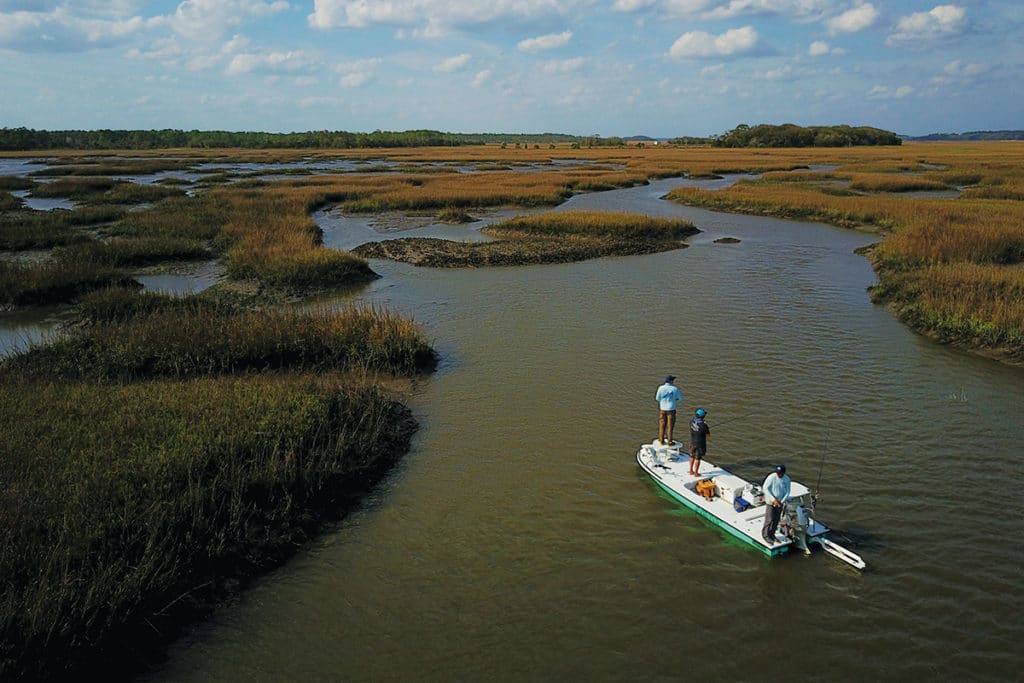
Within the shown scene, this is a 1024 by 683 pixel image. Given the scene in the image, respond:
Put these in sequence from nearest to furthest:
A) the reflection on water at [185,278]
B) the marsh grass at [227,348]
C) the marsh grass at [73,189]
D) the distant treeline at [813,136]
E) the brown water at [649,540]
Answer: the brown water at [649,540] < the marsh grass at [227,348] < the reflection on water at [185,278] < the marsh grass at [73,189] < the distant treeline at [813,136]

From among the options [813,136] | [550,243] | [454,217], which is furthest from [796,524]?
[813,136]

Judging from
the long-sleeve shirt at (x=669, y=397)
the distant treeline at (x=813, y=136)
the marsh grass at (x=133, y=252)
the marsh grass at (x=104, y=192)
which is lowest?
the long-sleeve shirt at (x=669, y=397)

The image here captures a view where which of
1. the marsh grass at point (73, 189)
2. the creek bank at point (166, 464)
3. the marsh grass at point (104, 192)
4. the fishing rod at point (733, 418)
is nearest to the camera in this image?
the creek bank at point (166, 464)

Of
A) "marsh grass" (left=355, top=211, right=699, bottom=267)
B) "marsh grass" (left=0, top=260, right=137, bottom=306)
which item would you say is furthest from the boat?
"marsh grass" (left=0, top=260, right=137, bottom=306)

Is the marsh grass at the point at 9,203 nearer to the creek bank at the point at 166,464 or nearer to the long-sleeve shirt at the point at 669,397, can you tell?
the creek bank at the point at 166,464

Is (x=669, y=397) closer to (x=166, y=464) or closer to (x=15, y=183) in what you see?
(x=166, y=464)

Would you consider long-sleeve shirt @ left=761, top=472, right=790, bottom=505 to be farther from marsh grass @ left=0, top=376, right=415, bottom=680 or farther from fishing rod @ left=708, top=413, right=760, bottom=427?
marsh grass @ left=0, top=376, right=415, bottom=680

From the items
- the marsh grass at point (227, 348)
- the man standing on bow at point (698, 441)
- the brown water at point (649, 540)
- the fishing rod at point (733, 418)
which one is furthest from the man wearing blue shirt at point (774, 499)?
the marsh grass at point (227, 348)
